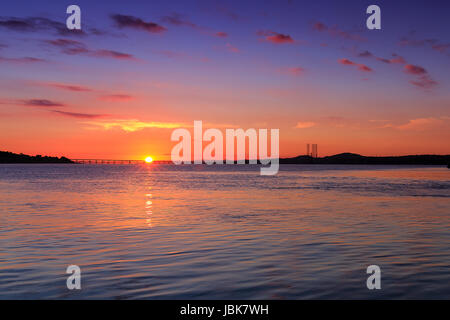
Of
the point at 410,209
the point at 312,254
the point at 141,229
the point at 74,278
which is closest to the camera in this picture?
the point at 74,278

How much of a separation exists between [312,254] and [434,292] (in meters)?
5.40

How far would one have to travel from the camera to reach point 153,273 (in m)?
13.1

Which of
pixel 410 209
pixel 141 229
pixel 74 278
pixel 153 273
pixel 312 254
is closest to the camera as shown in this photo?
pixel 74 278

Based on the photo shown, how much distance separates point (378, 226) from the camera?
23.6m

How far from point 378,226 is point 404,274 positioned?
11009 mm

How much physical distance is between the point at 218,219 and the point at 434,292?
16.7 metres

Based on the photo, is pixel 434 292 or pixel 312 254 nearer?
pixel 434 292

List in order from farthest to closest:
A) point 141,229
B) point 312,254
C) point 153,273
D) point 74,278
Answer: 1. point 141,229
2. point 312,254
3. point 153,273
4. point 74,278
